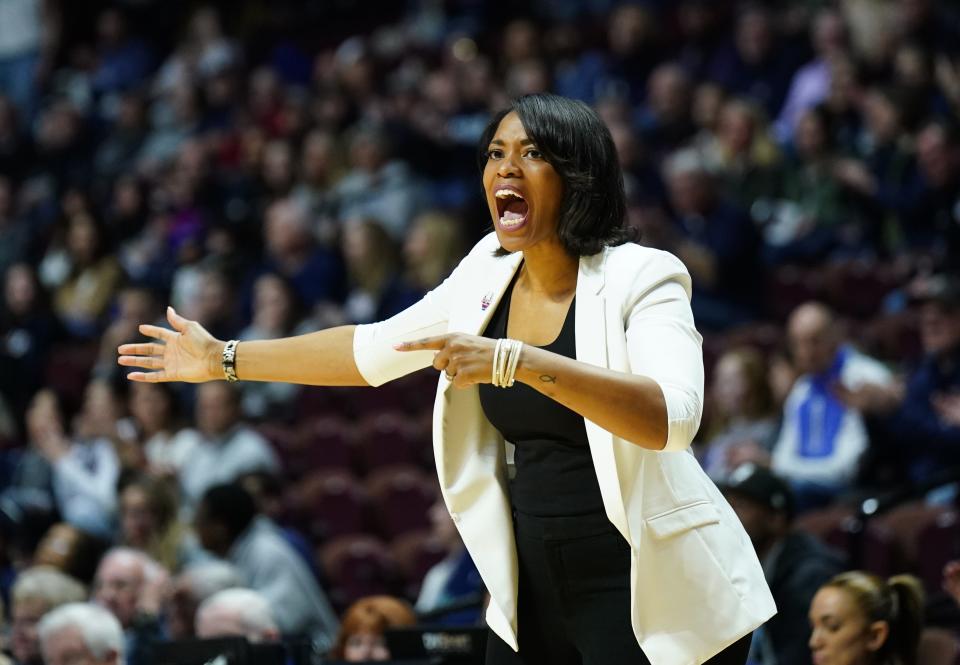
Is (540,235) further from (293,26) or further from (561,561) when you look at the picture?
(293,26)

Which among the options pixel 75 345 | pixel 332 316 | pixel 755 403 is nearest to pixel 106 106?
pixel 75 345

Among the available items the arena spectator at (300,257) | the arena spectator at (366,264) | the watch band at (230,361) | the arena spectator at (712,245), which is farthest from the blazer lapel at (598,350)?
the arena spectator at (300,257)

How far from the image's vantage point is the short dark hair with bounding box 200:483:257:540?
5.50 m

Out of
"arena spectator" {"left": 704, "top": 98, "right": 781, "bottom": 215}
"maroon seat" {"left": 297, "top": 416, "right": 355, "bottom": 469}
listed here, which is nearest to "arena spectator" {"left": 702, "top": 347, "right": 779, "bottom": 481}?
"maroon seat" {"left": 297, "top": 416, "right": 355, "bottom": 469}

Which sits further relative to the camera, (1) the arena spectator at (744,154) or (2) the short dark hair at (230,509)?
(1) the arena spectator at (744,154)

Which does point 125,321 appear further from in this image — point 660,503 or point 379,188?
point 660,503

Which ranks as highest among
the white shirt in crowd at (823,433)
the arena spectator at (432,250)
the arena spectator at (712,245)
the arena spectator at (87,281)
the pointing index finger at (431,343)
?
the arena spectator at (87,281)

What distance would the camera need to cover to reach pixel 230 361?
2572 millimetres

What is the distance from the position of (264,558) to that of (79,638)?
1.32 m

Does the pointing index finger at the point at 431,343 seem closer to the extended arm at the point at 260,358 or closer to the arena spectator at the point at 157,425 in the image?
the extended arm at the point at 260,358

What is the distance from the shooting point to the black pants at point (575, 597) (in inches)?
89.6

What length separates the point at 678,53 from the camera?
30.3 ft

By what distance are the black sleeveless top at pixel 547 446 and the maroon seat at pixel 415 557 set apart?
3.42 metres

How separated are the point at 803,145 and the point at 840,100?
1.08ft
